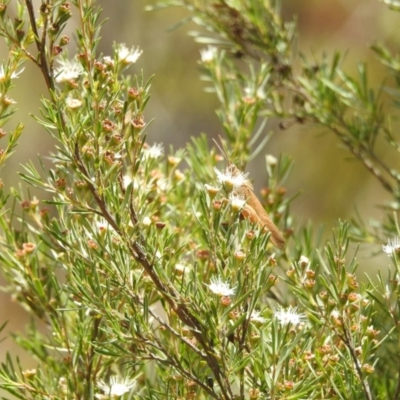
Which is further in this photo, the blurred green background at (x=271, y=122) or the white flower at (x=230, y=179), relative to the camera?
the blurred green background at (x=271, y=122)

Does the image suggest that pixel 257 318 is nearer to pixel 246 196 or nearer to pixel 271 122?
pixel 246 196

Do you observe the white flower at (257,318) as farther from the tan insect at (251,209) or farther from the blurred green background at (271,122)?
the blurred green background at (271,122)

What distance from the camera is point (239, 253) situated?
54 centimetres

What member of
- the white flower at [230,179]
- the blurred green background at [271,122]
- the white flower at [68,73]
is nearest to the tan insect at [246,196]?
the white flower at [230,179]

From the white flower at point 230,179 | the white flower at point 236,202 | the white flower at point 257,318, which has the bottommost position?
the white flower at point 257,318

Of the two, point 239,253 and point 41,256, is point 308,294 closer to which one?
point 239,253

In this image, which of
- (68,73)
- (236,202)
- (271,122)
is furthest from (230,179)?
(271,122)

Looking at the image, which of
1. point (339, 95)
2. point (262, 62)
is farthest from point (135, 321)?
point (339, 95)

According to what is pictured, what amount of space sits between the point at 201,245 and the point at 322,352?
0.19 m

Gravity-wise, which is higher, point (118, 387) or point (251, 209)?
point (251, 209)

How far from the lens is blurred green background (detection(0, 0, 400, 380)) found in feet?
13.8

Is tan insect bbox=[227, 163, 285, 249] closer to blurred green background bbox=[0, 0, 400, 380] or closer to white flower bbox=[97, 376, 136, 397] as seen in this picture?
white flower bbox=[97, 376, 136, 397]

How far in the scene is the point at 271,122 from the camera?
4.45m

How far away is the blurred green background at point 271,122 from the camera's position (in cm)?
420
